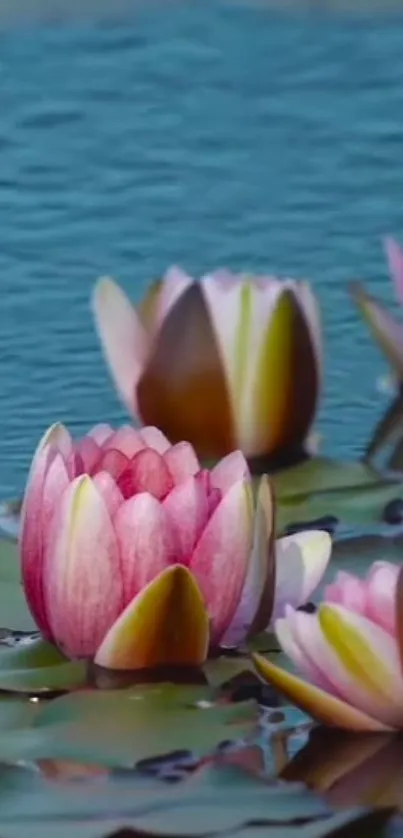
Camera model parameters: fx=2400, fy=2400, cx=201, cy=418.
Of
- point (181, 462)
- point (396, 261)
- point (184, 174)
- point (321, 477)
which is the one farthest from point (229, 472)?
point (184, 174)

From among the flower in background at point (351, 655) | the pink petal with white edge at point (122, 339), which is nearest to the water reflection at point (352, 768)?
the flower in background at point (351, 655)

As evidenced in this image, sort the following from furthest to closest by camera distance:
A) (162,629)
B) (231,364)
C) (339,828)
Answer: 1. (231,364)
2. (162,629)
3. (339,828)

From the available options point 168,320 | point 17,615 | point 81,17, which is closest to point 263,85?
point 81,17

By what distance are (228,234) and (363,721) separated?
91 cm

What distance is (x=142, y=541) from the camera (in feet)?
3.43

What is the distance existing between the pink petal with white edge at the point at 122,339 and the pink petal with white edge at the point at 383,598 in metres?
0.39

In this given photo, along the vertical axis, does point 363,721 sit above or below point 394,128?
below

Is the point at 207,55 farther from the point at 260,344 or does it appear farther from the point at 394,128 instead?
the point at 260,344

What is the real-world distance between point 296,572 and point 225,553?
5 centimetres

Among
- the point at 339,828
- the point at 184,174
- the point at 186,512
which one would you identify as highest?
the point at 184,174

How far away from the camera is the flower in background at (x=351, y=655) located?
0.97m

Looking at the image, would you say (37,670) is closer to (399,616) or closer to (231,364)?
(399,616)

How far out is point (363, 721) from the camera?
3.26 feet

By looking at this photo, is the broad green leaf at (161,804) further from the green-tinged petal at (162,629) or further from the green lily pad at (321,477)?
the green lily pad at (321,477)
